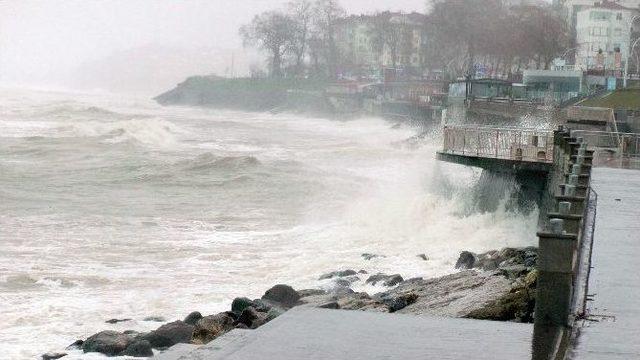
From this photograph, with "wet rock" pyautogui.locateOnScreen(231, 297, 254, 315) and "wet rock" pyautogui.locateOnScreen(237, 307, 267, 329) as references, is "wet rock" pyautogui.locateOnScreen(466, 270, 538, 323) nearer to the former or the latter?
"wet rock" pyautogui.locateOnScreen(237, 307, 267, 329)

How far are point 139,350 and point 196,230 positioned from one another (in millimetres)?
14109

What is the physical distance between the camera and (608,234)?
1595cm

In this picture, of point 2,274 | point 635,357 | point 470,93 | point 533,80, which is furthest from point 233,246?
point 533,80

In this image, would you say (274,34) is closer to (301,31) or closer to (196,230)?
(301,31)

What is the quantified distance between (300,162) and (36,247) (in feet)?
A: 107

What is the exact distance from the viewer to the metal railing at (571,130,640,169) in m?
29.9

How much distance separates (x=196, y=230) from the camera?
2855cm

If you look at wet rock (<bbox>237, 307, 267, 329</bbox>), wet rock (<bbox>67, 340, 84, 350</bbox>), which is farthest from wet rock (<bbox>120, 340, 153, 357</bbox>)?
wet rock (<bbox>237, 307, 267, 329</bbox>)

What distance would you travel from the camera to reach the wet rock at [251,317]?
1496 cm

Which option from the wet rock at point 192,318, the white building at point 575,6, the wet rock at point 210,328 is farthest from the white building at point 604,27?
the wet rock at point 210,328

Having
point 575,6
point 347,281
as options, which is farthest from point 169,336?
point 575,6

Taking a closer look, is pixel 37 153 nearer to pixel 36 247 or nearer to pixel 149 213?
pixel 149 213

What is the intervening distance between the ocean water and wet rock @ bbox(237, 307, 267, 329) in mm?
2272

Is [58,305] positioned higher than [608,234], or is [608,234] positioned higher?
[608,234]
